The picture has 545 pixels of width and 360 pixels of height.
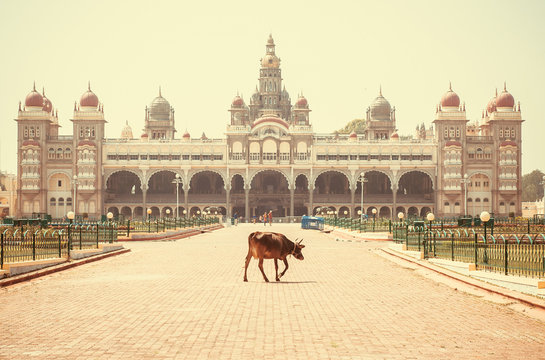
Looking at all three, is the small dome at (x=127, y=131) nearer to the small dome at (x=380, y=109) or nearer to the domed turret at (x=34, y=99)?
the domed turret at (x=34, y=99)

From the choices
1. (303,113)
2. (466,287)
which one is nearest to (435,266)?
(466,287)

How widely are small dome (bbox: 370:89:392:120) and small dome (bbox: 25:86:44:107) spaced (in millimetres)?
49787

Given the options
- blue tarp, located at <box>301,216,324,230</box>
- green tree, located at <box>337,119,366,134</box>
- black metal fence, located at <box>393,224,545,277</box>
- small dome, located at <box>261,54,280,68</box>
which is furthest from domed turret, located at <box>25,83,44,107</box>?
black metal fence, located at <box>393,224,545,277</box>

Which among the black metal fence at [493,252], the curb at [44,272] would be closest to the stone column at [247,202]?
the black metal fence at [493,252]

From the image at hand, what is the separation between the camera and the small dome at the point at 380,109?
109 meters

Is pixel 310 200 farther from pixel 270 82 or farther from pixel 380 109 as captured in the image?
pixel 270 82

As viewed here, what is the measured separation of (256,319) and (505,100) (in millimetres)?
87930

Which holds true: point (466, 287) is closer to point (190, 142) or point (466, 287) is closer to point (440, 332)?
point (440, 332)

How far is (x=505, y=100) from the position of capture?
92.2 meters

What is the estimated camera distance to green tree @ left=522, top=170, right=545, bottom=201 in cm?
12888

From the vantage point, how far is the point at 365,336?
32.1 ft

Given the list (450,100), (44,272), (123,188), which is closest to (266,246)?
(44,272)

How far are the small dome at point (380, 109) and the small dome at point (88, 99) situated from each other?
43.0 meters

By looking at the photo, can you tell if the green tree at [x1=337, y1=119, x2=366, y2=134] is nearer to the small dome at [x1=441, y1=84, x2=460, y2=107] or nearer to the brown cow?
the small dome at [x1=441, y1=84, x2=460, y2=107]
